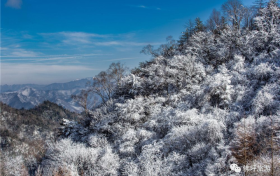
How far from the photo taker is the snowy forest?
27.8ft

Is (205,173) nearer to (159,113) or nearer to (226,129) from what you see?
(226,129)

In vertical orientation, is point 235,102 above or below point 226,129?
above

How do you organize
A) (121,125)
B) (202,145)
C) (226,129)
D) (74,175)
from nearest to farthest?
(202,145)
(226,129)
(74,175)
(121,125)

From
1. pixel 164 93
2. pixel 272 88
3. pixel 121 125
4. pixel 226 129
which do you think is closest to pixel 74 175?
pixel 121 125

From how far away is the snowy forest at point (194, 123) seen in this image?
8.47 m

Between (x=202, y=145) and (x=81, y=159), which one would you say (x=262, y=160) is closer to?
(x=202, y=145)

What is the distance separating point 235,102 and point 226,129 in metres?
3.83

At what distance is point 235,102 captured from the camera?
13.2 m

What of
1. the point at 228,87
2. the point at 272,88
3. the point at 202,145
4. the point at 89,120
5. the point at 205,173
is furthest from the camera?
the point at 89,120

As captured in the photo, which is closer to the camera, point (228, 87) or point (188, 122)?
Answer: point (188, 122)

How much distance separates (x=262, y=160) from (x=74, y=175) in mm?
11142

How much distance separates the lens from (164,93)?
812 inches

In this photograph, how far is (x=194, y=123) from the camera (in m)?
12.3

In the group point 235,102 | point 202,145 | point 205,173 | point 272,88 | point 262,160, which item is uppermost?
point 272,88
